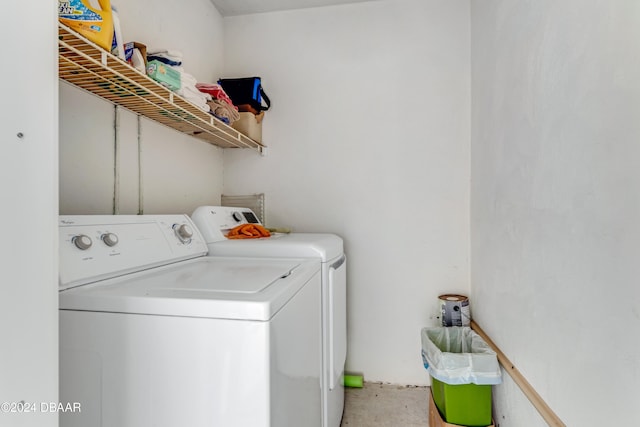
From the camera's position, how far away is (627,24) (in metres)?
0.76

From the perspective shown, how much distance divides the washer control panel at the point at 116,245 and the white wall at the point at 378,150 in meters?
0.99

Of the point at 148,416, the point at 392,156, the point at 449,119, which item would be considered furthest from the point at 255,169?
the point at 148,416

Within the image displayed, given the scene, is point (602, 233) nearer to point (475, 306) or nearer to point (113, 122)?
point (475, 306)

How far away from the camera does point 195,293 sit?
31.9 inches

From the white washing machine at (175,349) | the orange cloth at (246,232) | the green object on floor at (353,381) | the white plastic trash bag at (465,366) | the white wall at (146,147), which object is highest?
the white wall at (146,147)

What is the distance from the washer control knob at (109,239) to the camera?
104 cm

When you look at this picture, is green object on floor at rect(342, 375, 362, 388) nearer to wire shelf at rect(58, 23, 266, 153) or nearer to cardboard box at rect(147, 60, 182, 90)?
wire shelf at rect(58, 23, 266, 153)

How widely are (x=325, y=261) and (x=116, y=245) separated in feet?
2.50

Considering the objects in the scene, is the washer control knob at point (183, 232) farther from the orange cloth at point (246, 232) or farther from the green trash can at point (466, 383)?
the green trash can at point (466, 383)

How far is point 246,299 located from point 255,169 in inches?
66.4

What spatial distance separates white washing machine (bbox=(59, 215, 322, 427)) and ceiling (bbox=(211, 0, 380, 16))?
1.94 meters

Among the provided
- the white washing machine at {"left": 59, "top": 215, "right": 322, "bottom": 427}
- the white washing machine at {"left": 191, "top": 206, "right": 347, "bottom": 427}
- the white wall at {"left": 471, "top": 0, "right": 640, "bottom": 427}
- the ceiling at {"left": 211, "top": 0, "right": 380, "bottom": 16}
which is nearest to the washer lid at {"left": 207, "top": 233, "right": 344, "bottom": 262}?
the white washing machine at {"left": 191, "top": 206, "right": 347, "bottom": 427}

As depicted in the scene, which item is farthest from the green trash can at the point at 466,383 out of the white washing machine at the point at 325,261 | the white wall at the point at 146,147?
the white wall at the point at 146,147
